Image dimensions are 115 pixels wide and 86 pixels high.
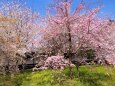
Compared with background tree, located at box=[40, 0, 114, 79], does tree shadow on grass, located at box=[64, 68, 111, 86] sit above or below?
below

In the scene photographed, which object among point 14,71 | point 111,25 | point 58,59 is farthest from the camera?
point 14,71

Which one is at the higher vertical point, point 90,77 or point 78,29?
point 78,29

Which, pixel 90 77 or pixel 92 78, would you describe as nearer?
pixel 92 78

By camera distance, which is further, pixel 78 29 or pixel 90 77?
pixel 90 77

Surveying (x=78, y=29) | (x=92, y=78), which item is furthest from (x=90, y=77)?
(x=78, y=29)

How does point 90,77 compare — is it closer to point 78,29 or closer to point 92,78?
point 92,78

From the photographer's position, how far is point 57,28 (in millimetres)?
21734

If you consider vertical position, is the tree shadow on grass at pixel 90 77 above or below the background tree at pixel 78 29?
below

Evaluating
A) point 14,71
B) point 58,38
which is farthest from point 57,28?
point 14,71

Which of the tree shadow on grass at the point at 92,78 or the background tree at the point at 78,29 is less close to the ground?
the background tree at the point at 78,29

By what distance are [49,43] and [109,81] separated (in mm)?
5221

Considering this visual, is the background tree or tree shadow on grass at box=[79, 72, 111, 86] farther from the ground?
the background tree

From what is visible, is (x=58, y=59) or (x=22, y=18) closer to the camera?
(x=58, y=59)

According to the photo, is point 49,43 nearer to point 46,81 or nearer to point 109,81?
point 46,81
